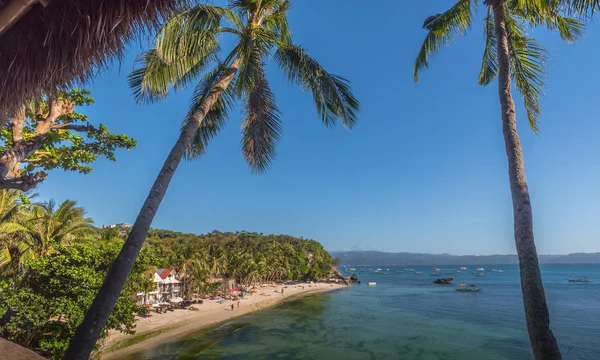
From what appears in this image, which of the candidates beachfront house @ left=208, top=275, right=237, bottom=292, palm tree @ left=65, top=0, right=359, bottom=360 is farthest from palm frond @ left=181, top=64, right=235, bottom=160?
beachfront house @ left=208, top=275, right=237, bottom=292

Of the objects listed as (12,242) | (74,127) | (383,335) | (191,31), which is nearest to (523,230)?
(191,31)

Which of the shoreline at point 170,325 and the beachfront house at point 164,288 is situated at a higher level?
the beachfront house at point 164,288

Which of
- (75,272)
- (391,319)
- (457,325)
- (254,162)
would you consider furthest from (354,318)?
(254,162)

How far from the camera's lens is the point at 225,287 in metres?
53.4

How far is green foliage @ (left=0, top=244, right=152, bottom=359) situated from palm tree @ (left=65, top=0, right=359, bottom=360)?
836 centimetres

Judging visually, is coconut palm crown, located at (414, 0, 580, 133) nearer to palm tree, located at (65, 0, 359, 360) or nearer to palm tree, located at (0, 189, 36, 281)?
palm tree, located at (65, 0, 359, 360)

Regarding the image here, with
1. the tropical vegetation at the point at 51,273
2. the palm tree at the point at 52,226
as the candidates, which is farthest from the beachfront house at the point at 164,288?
the palm tree at the point at 52,226

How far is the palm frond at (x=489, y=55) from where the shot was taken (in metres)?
6.36

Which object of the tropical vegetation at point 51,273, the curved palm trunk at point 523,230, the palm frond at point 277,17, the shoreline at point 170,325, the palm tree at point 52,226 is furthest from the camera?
the shoreline at point 170,325

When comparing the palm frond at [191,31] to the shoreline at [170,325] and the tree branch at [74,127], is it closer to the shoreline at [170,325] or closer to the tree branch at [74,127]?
the tree branch at [74,127]

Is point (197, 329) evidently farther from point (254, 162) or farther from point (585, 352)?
point (585, 352)

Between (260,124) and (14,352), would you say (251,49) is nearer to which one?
(260,124)

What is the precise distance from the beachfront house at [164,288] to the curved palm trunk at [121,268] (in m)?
31.0

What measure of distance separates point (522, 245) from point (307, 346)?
23128 millimetres
